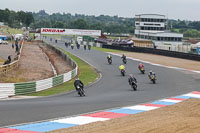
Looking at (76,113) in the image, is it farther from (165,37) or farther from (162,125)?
(165,37)

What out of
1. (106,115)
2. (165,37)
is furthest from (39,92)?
(165,37)

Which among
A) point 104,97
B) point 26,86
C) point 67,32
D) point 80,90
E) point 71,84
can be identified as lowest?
point 71,84

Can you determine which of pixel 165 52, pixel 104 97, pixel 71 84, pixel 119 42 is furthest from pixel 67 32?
pixel 104 97

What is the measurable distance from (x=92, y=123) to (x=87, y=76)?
73.9ft

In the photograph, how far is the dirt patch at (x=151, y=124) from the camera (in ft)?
38.0

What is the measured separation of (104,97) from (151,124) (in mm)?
9607

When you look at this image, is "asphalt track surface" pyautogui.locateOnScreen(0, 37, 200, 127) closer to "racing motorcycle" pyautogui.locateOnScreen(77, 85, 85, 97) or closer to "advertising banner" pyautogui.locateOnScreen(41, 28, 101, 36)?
"racing motorcycle" pyautogui.locateOnScreen(77, 85, 85, 97)

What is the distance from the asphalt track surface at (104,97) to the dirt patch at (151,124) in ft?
7.23

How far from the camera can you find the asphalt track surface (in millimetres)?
14555

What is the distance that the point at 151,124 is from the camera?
41.0 feet

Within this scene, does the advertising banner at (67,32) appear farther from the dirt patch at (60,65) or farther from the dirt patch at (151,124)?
the dirt patch at (151,124)

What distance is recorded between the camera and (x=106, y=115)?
14.8 meters

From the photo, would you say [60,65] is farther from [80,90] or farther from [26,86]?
[80,90]

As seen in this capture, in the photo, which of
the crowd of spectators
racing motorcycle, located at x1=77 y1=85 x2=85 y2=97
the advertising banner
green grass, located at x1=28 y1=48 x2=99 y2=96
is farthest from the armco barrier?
racing motorcycle, located at x1=77 y1=85 x2=85 y2=97
